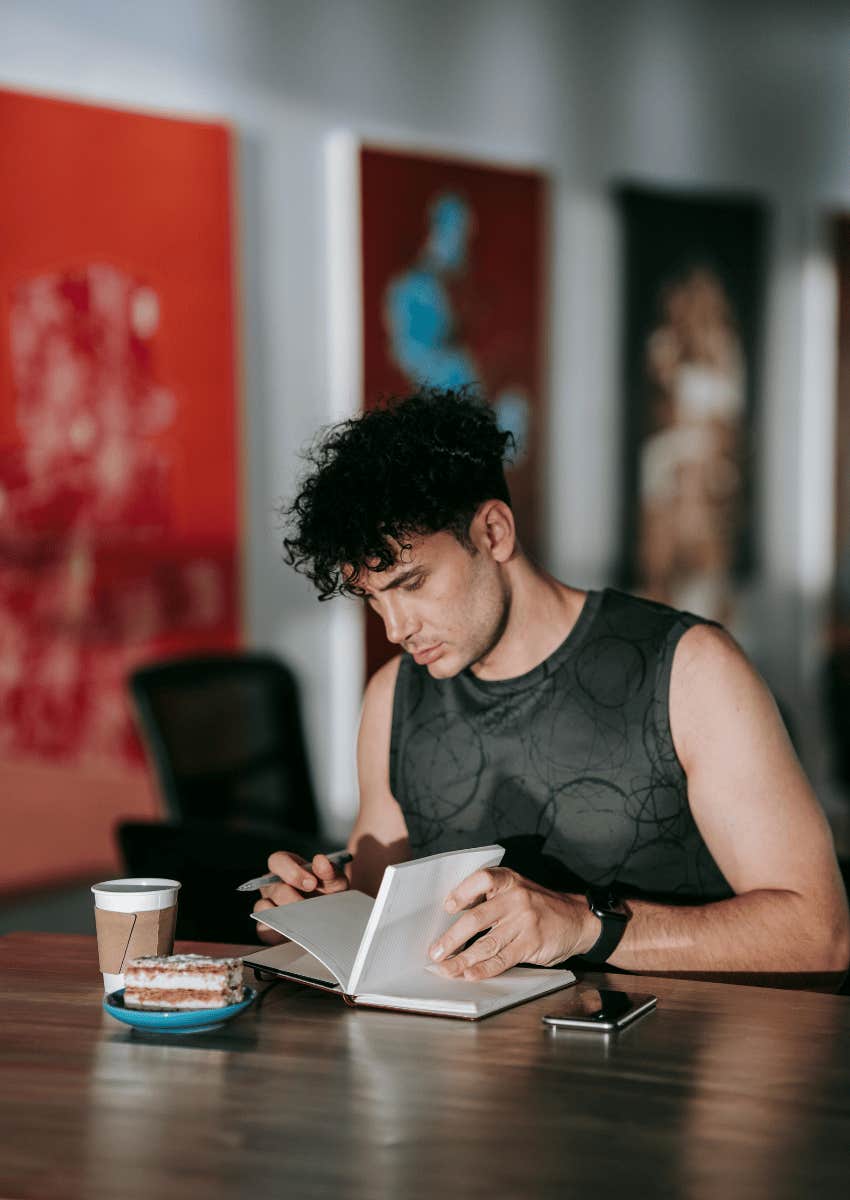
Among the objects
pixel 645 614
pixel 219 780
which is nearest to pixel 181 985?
pixel 645 614

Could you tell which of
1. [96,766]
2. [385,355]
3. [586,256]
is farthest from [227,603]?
[586,256]

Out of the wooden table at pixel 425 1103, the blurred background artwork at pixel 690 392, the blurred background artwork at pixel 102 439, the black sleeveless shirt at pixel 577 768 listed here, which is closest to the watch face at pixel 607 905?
the wooden table at pixel 425 1103

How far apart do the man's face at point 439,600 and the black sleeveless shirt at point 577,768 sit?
0.13 meters

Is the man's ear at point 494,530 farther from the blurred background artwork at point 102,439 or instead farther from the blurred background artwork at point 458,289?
the blurred background artwork at point 458,289

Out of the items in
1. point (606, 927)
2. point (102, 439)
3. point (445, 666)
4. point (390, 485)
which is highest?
point (102, 439)

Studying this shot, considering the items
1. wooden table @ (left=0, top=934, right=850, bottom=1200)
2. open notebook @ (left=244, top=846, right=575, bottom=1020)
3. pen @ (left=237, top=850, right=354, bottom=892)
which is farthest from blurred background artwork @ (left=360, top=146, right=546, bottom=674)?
wooden table @ (left=0, top=934, right=850, bottom=1200)

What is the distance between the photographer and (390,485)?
1730 millimetres

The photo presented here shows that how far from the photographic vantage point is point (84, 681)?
11.2 feet

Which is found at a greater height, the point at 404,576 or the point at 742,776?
the point at 404,576

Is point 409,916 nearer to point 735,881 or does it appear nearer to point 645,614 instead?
point 735,881

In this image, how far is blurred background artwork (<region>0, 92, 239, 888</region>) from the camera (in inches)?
129

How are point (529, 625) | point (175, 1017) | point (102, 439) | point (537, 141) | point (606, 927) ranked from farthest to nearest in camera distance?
point (537, 141) → point (102, 439) → point (529, 625) → point (606, 927) → point (175, 1017)

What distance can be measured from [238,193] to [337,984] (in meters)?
2.69

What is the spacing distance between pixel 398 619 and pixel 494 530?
0.18 m
